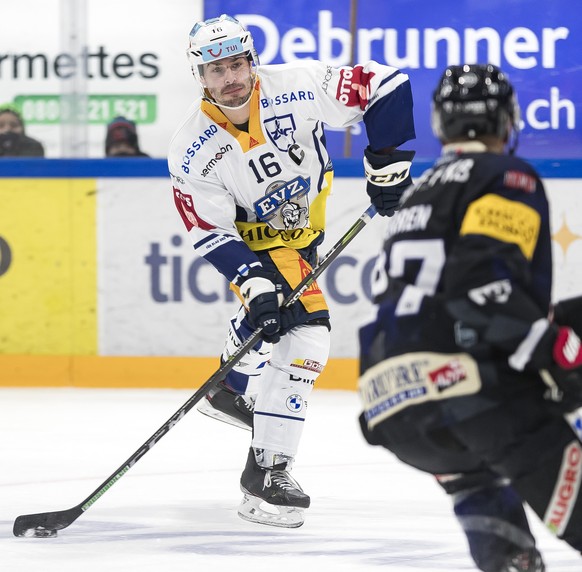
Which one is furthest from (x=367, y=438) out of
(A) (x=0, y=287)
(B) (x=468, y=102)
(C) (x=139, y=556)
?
(A) (x=0, y=287)

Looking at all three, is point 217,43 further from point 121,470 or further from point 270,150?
point 121,470

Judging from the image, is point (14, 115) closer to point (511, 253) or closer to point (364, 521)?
point (364, 521)

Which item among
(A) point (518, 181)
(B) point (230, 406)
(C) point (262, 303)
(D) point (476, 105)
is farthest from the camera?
(B) point (230, 406)

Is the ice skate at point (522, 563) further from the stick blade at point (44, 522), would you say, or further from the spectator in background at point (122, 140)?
the spectator in background at point (122, 140)

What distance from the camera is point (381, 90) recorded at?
363cm

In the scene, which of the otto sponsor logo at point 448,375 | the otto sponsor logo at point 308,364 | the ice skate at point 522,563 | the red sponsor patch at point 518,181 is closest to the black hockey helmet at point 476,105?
the red sponsor patch at point 518,181

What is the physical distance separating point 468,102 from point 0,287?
3.96m

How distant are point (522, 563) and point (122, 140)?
406 centimetres

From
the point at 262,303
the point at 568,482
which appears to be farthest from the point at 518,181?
the point at 262,303

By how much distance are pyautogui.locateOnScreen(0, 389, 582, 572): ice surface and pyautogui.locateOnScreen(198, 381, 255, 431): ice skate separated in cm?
17

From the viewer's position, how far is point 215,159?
3568 millimetres

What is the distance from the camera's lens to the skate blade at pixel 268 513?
334cm

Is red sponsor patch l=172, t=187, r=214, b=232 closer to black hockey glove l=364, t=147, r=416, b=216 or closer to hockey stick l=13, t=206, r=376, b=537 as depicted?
hockey stick l=13, t=206, r=376, b=537

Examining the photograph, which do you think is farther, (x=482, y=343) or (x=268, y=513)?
(x=268, y=513)
